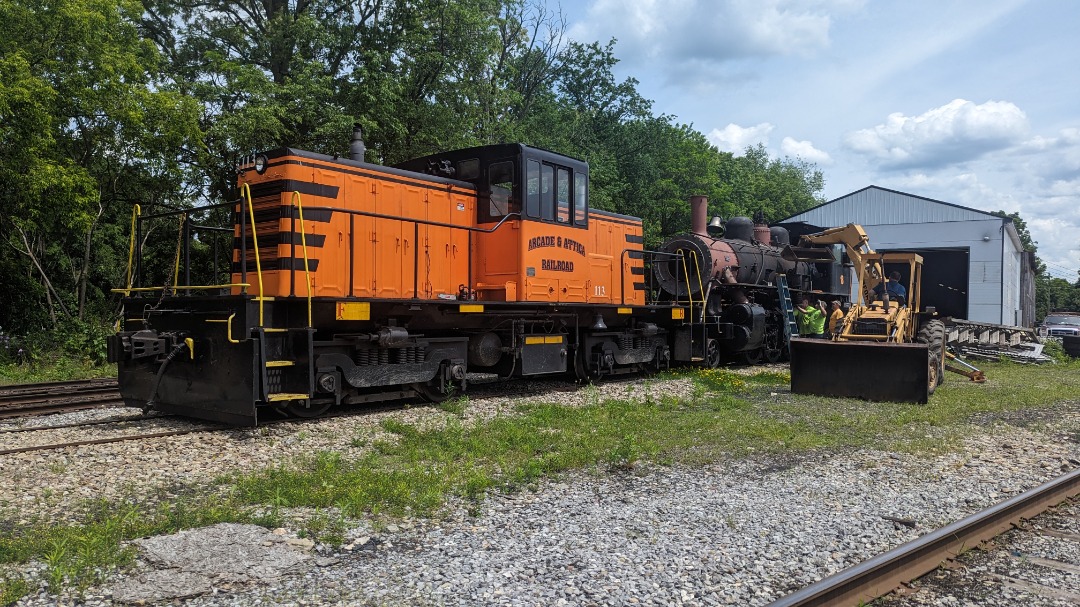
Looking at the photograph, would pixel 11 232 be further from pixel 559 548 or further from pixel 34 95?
pixel 559 548

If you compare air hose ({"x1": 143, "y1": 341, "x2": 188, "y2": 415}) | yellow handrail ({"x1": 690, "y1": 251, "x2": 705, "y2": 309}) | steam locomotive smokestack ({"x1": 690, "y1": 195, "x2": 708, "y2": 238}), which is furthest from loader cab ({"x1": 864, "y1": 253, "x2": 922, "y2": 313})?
air hose ({"x1": 143, "y1": 341, "x2": 188, "y2": 415})

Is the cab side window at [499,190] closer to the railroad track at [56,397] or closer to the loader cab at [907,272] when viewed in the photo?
the railroad track at [56,397]

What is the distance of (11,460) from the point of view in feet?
20.2

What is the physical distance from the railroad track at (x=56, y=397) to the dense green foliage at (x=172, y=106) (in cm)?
480

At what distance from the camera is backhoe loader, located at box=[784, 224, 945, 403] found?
33.7 feet

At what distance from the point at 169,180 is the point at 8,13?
4472 mm

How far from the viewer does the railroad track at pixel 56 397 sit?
8922mm

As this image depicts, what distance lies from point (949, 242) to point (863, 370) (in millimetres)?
20743

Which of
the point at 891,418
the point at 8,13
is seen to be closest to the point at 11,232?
the point at 8,13

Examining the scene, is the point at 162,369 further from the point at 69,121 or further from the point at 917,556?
the point at 69,121

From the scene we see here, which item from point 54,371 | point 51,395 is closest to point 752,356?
point 51,395

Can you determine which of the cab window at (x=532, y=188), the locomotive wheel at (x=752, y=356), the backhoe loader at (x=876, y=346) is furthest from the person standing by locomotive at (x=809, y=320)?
the cab window at (x=532, y=188)

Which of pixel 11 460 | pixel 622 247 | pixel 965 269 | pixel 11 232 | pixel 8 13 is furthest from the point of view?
pixel 965 269

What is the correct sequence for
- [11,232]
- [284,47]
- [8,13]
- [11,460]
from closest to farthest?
[11,460]
[8,13]
[11,232]
[284,47]
